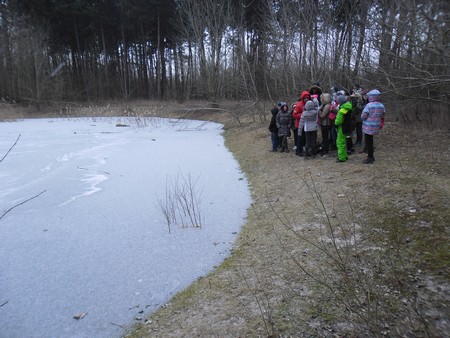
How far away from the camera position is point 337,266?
3.29 metres

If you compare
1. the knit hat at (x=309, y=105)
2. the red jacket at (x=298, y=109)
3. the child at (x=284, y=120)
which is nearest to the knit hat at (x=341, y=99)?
the knit hat at (x=309, y=105)

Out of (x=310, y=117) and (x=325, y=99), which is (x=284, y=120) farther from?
(x=325, y=99)

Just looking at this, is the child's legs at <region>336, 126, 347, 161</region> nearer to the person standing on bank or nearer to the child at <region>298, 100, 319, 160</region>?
the person standing on bank

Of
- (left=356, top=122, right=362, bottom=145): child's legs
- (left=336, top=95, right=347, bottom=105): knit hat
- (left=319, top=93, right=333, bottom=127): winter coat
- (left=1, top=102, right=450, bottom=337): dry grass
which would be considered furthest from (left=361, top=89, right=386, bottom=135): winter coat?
(left=356, top=122, right=362, bottom=145): child's legs

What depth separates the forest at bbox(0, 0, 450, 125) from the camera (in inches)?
589

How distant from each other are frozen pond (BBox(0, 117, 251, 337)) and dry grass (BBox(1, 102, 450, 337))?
0.40 m

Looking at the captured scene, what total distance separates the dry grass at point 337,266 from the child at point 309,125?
1659 mm

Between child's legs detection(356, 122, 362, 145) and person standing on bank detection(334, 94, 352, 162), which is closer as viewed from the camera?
person standing on bank detection(334, 94, 352, 162)

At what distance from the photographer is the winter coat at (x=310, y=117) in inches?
338

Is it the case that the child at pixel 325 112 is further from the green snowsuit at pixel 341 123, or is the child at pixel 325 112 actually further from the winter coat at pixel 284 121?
the winter coat at pixel 284 121

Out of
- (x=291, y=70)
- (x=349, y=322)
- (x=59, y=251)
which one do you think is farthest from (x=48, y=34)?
(x=349, y=322)

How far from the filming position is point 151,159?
11.2 m

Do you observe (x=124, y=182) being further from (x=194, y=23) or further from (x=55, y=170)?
(x=194, y=23)

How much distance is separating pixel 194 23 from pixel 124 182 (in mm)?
21666
